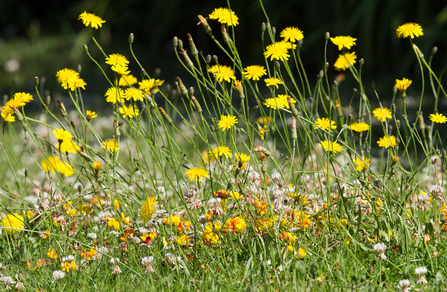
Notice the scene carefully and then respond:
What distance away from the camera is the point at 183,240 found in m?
1.38

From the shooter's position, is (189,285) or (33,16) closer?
(189,285)

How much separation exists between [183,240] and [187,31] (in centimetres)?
522

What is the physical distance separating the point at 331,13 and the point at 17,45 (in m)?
4.60

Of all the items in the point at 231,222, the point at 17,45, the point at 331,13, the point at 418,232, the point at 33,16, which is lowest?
the point at 418,232

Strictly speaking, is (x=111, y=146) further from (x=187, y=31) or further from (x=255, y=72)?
(x=187, y=31)

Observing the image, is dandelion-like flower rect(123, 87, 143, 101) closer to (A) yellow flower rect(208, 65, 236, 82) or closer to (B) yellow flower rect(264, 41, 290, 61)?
(A) yellow flower rect(208, 65, 236, 82)

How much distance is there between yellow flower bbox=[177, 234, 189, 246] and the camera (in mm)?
1373

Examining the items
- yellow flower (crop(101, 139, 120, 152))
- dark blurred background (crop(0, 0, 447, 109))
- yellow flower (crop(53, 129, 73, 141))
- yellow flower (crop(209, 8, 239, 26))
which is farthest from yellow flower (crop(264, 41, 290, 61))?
dark blurred background (crop(0, 0, 447, 109))

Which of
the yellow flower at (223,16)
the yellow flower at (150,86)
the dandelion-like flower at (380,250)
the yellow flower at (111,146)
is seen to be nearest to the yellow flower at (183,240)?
the yellow flower at (111,146)

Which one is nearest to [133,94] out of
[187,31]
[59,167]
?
[59,167]

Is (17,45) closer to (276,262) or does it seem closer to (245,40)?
(245,40)

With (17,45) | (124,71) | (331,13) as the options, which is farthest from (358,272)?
(17,45)

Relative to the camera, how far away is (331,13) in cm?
515

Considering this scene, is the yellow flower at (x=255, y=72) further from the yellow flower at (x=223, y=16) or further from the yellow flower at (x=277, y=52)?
the yellow flower at (x=223, y=16)
